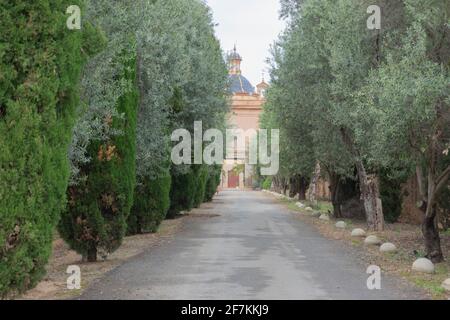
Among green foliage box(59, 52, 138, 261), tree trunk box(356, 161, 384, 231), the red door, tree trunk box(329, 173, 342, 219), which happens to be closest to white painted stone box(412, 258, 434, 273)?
green foliage box(59, 52, 138, 261)

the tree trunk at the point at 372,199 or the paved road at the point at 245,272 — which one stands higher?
the tree trunk at the point at 372,199

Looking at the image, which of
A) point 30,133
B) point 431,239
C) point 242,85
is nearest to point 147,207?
point 431,239

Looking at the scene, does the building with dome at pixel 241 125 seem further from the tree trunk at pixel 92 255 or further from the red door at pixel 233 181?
the tree trunk at pixel 92 255

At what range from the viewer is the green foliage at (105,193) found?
12.3m

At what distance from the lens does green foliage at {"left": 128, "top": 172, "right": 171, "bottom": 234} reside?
64.6 feet

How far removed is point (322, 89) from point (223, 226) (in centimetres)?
647

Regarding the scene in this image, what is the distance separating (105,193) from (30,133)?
4861mm

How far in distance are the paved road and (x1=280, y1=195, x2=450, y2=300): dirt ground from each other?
38 centimetres

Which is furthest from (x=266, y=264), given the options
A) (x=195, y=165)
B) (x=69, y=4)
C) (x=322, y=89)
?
(x=195, y=165)

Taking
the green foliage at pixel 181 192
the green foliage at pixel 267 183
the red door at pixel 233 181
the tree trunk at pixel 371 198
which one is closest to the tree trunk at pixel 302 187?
the green foliage at pixel 181 192

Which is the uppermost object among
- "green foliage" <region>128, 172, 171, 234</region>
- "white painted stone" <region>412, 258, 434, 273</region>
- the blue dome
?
the blue dome

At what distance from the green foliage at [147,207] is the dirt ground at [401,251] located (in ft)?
18.3

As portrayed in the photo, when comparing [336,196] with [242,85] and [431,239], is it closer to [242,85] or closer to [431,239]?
[431,239]

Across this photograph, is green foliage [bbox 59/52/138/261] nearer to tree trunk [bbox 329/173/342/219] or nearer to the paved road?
the paved road
